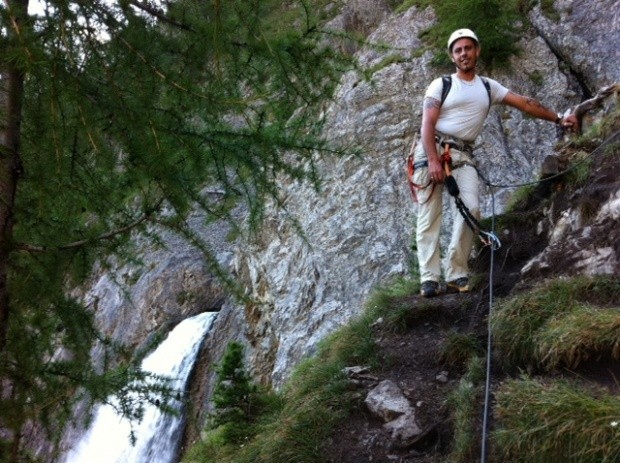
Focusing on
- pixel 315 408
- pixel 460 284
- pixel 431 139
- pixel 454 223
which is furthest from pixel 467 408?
pixel 431 139

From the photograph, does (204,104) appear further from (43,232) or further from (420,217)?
(420,217)

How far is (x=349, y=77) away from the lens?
13.1 metres

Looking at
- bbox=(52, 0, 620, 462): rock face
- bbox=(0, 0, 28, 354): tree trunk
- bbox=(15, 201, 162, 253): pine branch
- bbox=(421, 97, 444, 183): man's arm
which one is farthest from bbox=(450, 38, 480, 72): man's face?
bbox=(0, 0, 28, 354): tree trunk

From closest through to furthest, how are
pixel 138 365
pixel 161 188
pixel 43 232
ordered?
pixel 161 188
pixel 43 232
pixel 138 365

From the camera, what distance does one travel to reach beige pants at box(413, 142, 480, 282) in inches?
223

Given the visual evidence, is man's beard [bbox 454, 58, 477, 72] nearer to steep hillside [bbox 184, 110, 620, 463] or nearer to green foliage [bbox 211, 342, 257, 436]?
steep hillside [bbox 184, 110, 620, 463]

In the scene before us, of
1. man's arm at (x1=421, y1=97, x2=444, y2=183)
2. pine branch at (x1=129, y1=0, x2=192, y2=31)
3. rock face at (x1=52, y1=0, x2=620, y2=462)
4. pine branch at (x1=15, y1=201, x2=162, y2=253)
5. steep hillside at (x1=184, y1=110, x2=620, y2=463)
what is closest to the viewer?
steep hillside at (x1=184, y1=110, x2=620, y2=463)

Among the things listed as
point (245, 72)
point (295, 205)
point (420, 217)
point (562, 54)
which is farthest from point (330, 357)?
point (562, 54)

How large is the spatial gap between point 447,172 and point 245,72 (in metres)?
2.42

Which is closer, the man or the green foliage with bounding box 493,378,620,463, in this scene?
the green foliage with bounding box 493,378,620,463

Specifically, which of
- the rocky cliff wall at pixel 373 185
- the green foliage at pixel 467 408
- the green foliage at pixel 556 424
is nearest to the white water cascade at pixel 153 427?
the rocky cliff wall at pixel 373 185

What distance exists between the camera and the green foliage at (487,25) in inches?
445

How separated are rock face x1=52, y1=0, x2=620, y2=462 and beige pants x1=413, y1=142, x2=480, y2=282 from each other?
3.00 metres

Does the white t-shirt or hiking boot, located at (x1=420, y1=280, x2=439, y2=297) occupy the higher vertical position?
the white t-shirt
